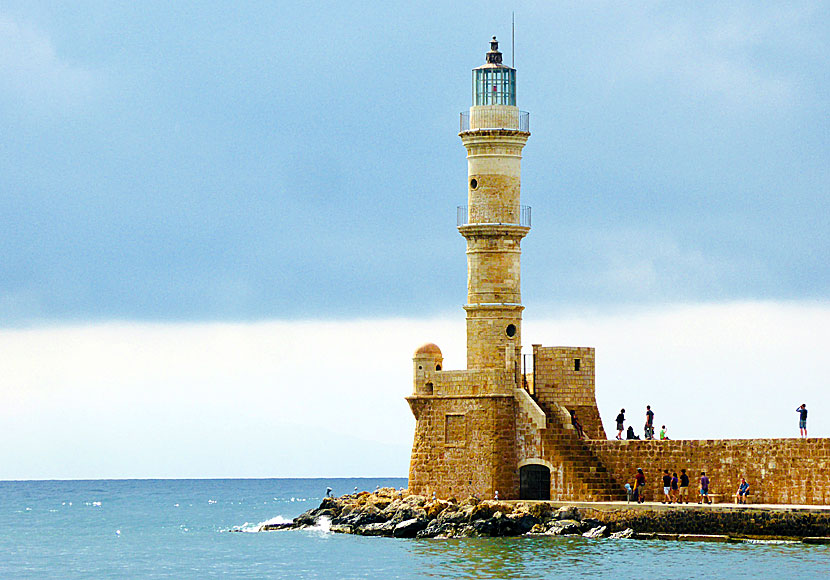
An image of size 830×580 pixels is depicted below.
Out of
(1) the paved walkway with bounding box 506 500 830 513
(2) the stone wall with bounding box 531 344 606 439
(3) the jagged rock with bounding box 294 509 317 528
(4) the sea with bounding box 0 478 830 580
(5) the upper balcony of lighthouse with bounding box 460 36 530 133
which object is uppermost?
(5) the upper balcony of lighthouse with bounding box 460 36 530 133

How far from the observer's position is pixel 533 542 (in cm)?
4616

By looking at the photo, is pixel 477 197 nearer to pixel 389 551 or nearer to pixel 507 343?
pixel 507 343

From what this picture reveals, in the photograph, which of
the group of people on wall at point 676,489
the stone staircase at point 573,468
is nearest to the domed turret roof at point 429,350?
the stone staircase at point 573,468

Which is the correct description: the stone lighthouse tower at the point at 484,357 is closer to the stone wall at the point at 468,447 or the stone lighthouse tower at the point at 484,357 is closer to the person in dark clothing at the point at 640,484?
the stone wall at the point at 468,447

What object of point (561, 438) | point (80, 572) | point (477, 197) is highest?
point (477, 197)

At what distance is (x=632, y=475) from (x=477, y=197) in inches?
356

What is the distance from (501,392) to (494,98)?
8521 millimetres

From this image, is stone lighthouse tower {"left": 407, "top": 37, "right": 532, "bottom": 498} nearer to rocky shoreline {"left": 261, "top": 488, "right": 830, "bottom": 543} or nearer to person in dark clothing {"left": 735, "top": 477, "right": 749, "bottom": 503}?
rocky shoreline {"left": 261, "top": 488, "right": 830, "bottom": 543}

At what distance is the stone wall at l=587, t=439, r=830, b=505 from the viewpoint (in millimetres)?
44188

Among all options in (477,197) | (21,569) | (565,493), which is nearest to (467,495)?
(565,493)

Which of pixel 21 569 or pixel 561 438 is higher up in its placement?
pixel 561 438

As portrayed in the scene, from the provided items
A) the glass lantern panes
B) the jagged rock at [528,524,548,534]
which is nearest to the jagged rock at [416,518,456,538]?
the jagged rock at [528,524,548,534]

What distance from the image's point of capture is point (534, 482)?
4956cm

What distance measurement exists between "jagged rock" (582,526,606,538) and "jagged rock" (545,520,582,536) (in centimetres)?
22
